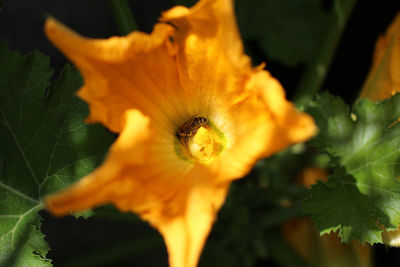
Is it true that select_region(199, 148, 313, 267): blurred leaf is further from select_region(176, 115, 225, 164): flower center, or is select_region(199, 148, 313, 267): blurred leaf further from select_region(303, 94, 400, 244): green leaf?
select_region(176, 115, 225, 164): flower center

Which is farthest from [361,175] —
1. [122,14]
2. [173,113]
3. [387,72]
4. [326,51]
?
[122,14]

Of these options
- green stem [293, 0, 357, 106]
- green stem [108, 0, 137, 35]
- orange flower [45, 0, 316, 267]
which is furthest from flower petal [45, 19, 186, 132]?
green stem [293, 0, 357, 106]

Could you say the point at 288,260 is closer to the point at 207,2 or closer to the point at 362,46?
the point at 362,46

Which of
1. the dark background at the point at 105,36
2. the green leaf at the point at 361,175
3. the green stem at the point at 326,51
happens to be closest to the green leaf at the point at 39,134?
the green leaf at the point at 361,175

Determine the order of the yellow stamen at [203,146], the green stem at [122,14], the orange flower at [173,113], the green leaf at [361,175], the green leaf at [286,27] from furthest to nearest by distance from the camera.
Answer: the green leaf at [286,27] < the green stem at [122,14] < the green leaf at [361,175] < the yellow stamen at [203,146] < the orange flower at [173,113]

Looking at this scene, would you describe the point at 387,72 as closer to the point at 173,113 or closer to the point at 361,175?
the point at 361,175

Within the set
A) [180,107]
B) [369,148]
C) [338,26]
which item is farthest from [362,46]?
[180,107]

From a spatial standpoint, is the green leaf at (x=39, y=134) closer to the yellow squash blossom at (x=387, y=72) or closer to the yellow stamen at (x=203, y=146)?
the yellow stamen at (x=203, y=146)
